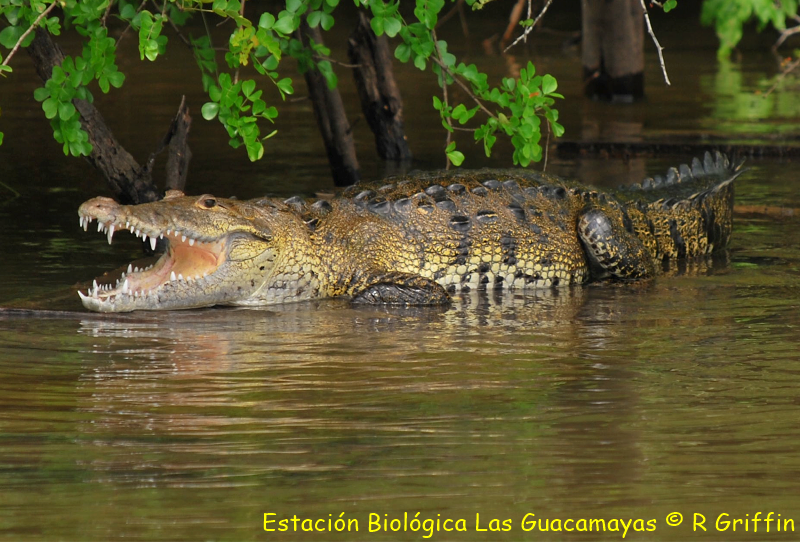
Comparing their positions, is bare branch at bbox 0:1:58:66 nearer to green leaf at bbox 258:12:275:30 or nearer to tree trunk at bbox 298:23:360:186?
green leaf at bbox 258:12:275:30

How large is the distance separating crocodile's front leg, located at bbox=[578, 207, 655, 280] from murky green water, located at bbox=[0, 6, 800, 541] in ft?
0.67

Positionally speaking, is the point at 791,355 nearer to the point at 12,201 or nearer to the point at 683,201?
the point at 683,201

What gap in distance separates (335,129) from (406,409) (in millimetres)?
5928

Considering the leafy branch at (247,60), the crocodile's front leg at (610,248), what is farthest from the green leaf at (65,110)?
the crocodile's front leg at (610,248)

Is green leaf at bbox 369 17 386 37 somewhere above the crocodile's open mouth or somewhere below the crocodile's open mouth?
above

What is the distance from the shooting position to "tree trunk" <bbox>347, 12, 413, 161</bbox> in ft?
37.5

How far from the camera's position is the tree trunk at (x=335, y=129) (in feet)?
34.1

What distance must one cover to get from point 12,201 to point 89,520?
21.9ft

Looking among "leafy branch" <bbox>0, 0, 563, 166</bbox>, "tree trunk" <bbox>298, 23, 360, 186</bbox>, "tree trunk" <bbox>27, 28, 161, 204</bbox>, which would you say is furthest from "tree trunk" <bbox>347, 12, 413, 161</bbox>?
"leafy branch" <bbox>0, 0, 563, 166</bbox>

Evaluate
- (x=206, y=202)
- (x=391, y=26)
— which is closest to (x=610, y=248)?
(x=391, y=26)

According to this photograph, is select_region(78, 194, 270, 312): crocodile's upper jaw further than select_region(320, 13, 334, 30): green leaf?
Yes

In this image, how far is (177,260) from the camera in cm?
694

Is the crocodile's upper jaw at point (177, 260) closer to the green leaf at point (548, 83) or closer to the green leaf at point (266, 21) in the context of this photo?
the green leaf at point (266, 21)

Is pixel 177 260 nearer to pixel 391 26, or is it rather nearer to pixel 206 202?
pixel 206 202
